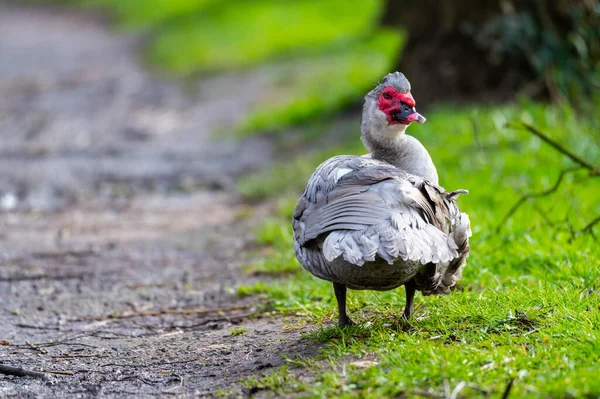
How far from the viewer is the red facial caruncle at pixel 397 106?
Answer: 4621mm

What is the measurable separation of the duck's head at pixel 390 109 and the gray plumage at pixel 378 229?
45 mm

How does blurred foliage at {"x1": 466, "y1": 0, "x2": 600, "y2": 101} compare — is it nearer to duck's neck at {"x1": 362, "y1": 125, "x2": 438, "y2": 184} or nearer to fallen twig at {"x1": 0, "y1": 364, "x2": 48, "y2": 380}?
duck's neck at {"x1": 362, "y1": 125, "x2": 438, "y2": 184}

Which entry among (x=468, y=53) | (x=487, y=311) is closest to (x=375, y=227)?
(x=487, y=311)

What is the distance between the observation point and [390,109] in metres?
4.69

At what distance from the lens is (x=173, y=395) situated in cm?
393

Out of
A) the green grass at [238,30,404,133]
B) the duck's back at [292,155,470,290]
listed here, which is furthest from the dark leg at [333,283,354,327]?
the green grass at [238,30,404,133]

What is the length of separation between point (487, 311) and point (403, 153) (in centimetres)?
98

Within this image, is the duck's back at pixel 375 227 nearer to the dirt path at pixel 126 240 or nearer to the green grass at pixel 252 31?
the dirt path at pixel 126 240

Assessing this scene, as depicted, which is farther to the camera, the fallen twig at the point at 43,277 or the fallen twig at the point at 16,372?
the fallen twig at the point at 43,277

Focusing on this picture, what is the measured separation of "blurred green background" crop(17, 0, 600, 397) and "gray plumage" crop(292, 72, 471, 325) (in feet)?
1.02

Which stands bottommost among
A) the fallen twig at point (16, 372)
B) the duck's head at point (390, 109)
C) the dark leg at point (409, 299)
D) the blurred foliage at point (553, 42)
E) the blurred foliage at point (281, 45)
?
the fallen twig at point (16, 372)

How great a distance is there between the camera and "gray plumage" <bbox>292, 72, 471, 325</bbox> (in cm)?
370

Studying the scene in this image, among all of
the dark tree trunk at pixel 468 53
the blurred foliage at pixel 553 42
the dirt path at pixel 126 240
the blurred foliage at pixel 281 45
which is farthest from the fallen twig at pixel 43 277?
the blurred foliage at pixel 281 45

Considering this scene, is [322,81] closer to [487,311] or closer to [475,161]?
[475,161]
